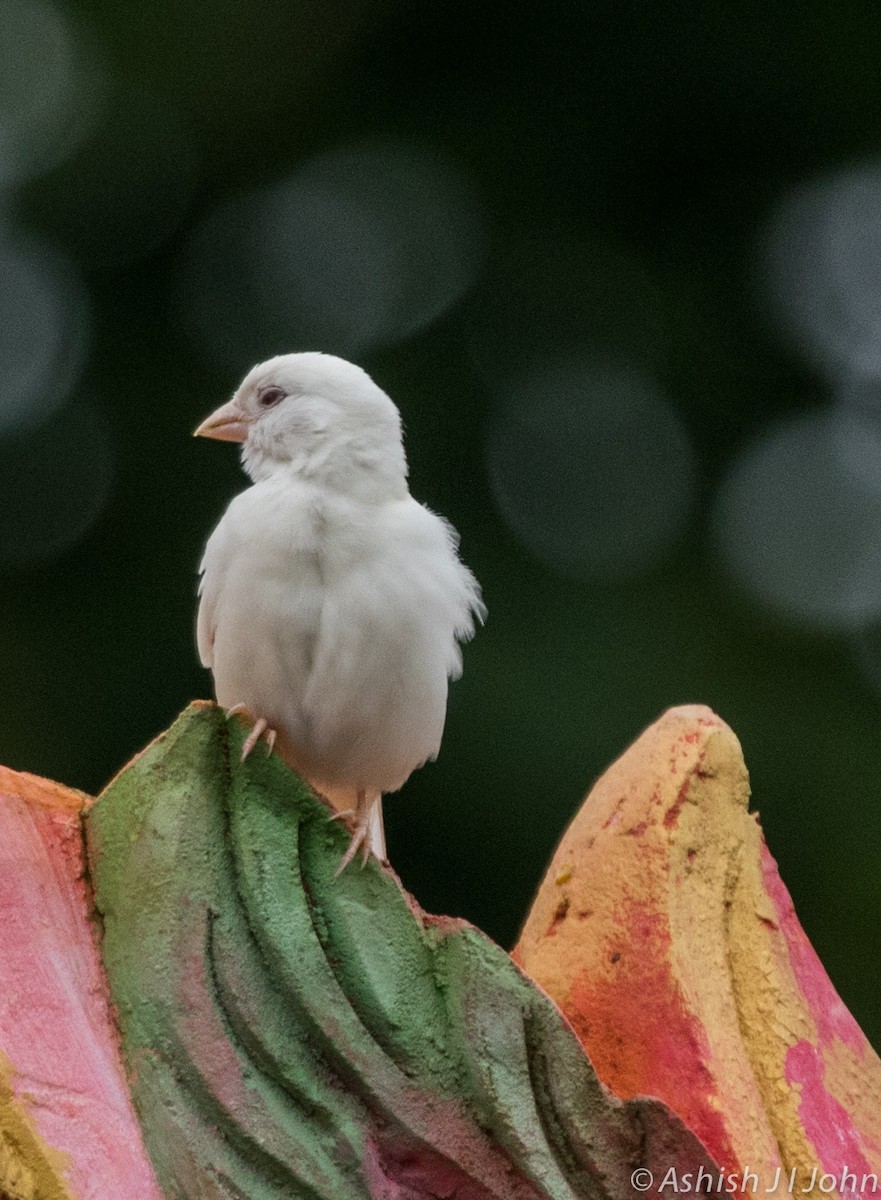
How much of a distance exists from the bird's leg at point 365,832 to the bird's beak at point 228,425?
0.93 meters

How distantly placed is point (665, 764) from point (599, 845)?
22 centimetres

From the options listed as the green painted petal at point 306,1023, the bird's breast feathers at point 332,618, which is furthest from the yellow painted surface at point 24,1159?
the bird's breast feathers at point 332,618

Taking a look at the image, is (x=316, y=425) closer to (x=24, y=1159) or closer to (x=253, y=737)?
(x=253, y=737)

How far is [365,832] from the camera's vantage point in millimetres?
2844

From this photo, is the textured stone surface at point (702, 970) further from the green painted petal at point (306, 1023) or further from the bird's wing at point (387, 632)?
the bird's wing at point (387, 632)

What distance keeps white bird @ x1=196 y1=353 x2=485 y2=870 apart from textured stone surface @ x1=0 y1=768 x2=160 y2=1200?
0.75 metres

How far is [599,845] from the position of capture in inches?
128

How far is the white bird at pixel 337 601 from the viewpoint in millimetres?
3416

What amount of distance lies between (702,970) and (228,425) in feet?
5.77

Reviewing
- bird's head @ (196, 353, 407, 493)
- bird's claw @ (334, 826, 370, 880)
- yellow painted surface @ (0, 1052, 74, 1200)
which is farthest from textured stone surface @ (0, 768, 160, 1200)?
bird's head @ (196, 353, 407, 493)

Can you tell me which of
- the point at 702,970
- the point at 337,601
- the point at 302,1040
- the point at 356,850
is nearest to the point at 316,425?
the point at 337,601

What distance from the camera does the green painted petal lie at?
2451 millimetres

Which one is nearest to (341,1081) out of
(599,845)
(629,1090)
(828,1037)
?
(629,1090)

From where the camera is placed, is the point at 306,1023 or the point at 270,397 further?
the point at 270,397
